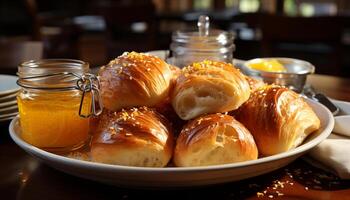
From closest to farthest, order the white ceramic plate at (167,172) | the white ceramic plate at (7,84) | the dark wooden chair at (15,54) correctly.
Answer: the white ceramic plate at (167,172), the white ceramic plate at (7,84), the dark wooden chair at (15,54)

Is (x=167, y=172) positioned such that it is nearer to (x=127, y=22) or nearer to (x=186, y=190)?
(x=186, y=190)

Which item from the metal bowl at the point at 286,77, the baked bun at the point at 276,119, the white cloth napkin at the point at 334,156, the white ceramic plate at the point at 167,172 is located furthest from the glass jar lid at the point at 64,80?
the metal bowl at the point at 286,77

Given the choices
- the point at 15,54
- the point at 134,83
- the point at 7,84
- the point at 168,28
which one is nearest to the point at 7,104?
the point at 7,84

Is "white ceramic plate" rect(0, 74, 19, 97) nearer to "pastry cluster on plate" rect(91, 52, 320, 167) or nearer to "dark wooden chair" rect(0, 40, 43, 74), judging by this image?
"pastry cluster on plate" rect(91, 52, 320, 167)

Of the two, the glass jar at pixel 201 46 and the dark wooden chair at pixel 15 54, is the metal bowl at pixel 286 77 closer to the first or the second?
the glass jar at pixel 201 46

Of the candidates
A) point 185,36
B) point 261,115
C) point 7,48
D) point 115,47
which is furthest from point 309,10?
point 261,115
